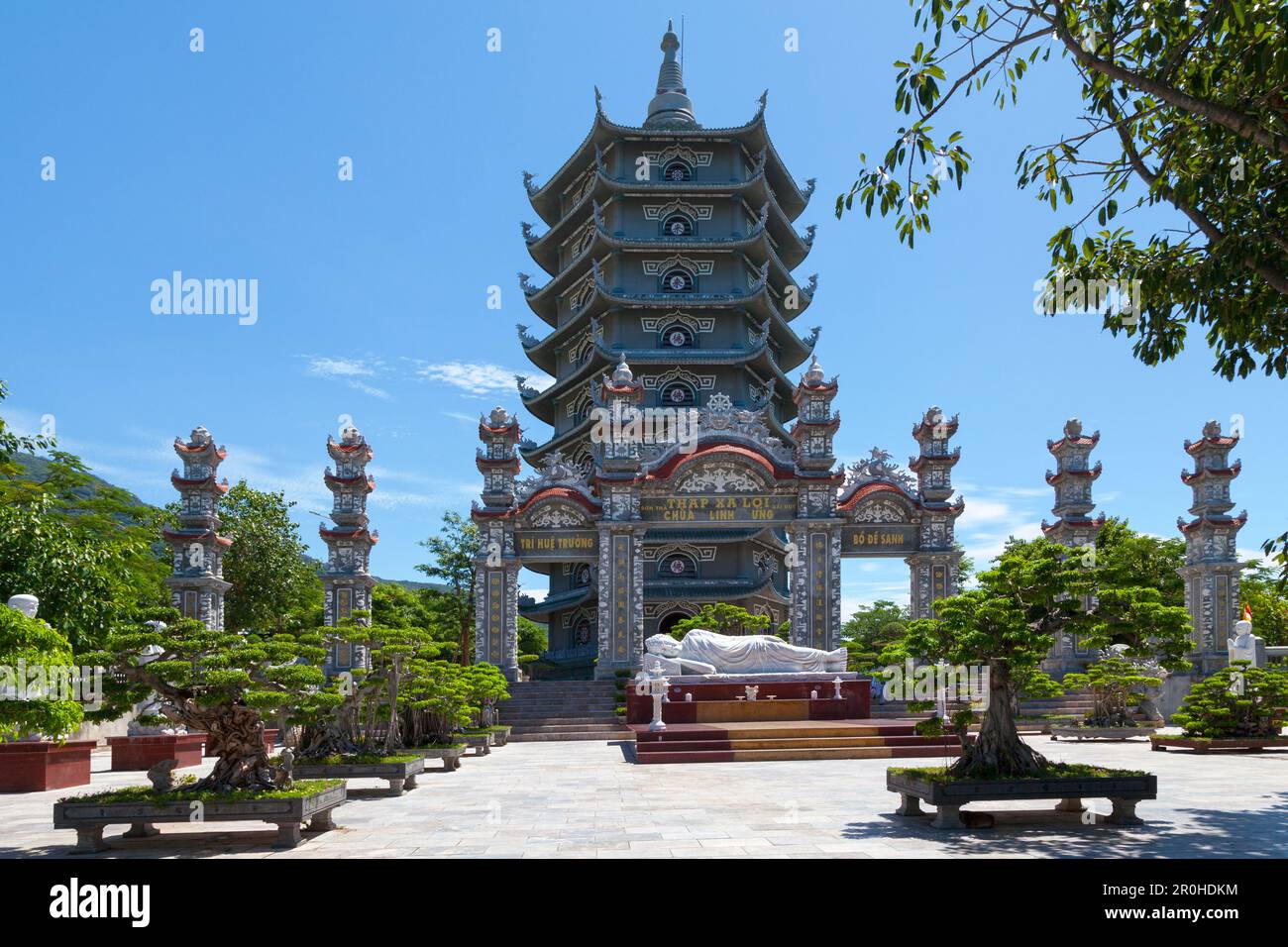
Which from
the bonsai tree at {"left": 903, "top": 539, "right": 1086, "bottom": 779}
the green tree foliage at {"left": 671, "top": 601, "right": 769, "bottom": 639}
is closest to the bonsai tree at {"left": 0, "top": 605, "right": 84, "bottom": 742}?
the bonsai tree at {"left": 903, "top": 539, "right": 1086, "bottom": 779}

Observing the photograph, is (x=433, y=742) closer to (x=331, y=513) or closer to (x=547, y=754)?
(x=547, y=754)

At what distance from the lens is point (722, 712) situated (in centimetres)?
2197

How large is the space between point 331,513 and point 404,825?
2105 centimetres

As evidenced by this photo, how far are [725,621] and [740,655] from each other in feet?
21.7

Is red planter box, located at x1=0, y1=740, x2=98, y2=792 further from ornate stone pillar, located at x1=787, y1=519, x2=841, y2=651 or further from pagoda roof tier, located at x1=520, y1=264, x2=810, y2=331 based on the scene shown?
pagoda roof tier, located at x1=520, y1=264, x2=810, y2=331

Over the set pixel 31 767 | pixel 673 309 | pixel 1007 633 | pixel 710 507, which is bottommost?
pixel 31 767

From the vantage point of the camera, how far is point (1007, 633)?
10641 mm

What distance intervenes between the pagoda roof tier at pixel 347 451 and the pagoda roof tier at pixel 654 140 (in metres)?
13.9

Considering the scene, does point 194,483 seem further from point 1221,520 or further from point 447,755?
point 1221,520

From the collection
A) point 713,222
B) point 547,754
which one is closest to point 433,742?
point 547,754

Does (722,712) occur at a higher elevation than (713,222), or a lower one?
lower

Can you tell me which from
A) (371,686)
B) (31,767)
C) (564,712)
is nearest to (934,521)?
(564,712)

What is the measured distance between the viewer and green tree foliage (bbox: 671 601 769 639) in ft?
92.5
